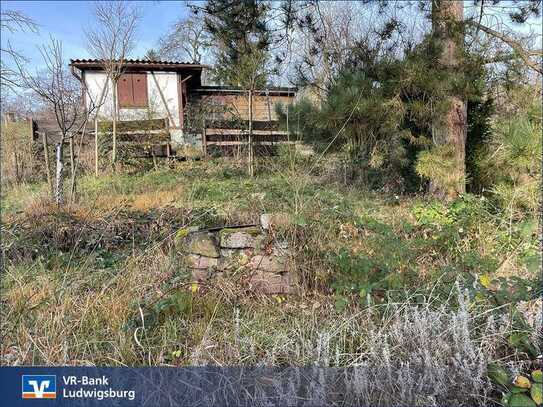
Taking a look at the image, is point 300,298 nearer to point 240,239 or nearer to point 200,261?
point 240,239

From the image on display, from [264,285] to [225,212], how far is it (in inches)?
54.8

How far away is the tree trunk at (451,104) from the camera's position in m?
3.75

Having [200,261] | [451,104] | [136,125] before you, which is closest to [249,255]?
[200,261]

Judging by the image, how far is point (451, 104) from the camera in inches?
159

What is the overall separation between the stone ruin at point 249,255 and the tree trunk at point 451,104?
8.01 ft

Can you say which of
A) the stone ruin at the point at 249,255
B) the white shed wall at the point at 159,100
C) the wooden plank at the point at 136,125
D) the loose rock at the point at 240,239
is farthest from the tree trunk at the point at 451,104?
the white shed wall at the point at 159,100

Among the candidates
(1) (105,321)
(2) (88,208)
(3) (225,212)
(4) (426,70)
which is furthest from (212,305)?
(4) (426,70)

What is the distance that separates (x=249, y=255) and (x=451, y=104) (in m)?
2.89

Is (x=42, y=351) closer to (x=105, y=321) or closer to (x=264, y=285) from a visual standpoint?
(x=105, y=321)

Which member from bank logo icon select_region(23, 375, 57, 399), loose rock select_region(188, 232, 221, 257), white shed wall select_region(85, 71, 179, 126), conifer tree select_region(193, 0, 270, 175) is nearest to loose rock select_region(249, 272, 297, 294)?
loose rock select_region(188, 232, 221, 257)

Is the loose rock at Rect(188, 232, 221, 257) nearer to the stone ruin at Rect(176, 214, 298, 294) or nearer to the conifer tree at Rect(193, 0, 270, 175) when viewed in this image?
the stone ruin at Rect(176, 214, 298, 294)

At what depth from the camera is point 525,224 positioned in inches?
107

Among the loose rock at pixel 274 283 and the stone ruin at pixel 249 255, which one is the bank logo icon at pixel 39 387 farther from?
the loose rock at pixel 274 283

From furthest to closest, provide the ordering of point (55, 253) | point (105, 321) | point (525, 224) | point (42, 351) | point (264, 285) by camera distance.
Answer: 1. point (55, 253)
2. point (525, 224)
3. point (264, 285)
4. point (105, 321)
5. point (42, 351)
